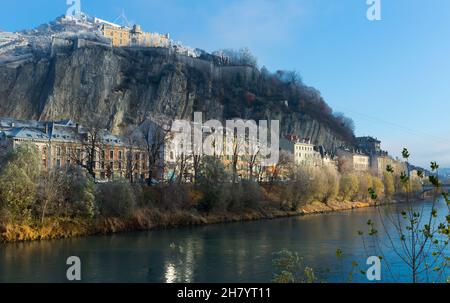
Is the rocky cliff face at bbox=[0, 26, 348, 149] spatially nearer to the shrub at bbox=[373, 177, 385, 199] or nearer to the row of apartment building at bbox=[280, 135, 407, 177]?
the row of apartment building at bbox=[280, 135, 407, 177]

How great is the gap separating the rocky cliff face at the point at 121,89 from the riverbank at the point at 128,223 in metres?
51.4

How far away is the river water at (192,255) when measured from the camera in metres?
18.8

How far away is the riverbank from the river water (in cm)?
146

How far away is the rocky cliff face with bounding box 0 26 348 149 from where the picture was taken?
9319cm

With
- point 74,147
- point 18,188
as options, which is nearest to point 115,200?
point 18,188

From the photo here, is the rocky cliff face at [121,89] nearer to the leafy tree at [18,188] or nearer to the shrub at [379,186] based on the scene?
the shrub at [379,186]

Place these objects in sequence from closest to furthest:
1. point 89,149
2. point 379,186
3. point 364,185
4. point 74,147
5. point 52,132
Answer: point 89,149, point 74,147, point 52,132, point 364,185, point 379,186

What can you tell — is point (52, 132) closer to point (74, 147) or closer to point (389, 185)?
point (74, 147)

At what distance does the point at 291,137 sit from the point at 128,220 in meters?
54.9

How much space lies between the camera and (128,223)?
33.9 metres

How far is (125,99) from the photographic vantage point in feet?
315

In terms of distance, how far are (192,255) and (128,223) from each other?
1144cm
